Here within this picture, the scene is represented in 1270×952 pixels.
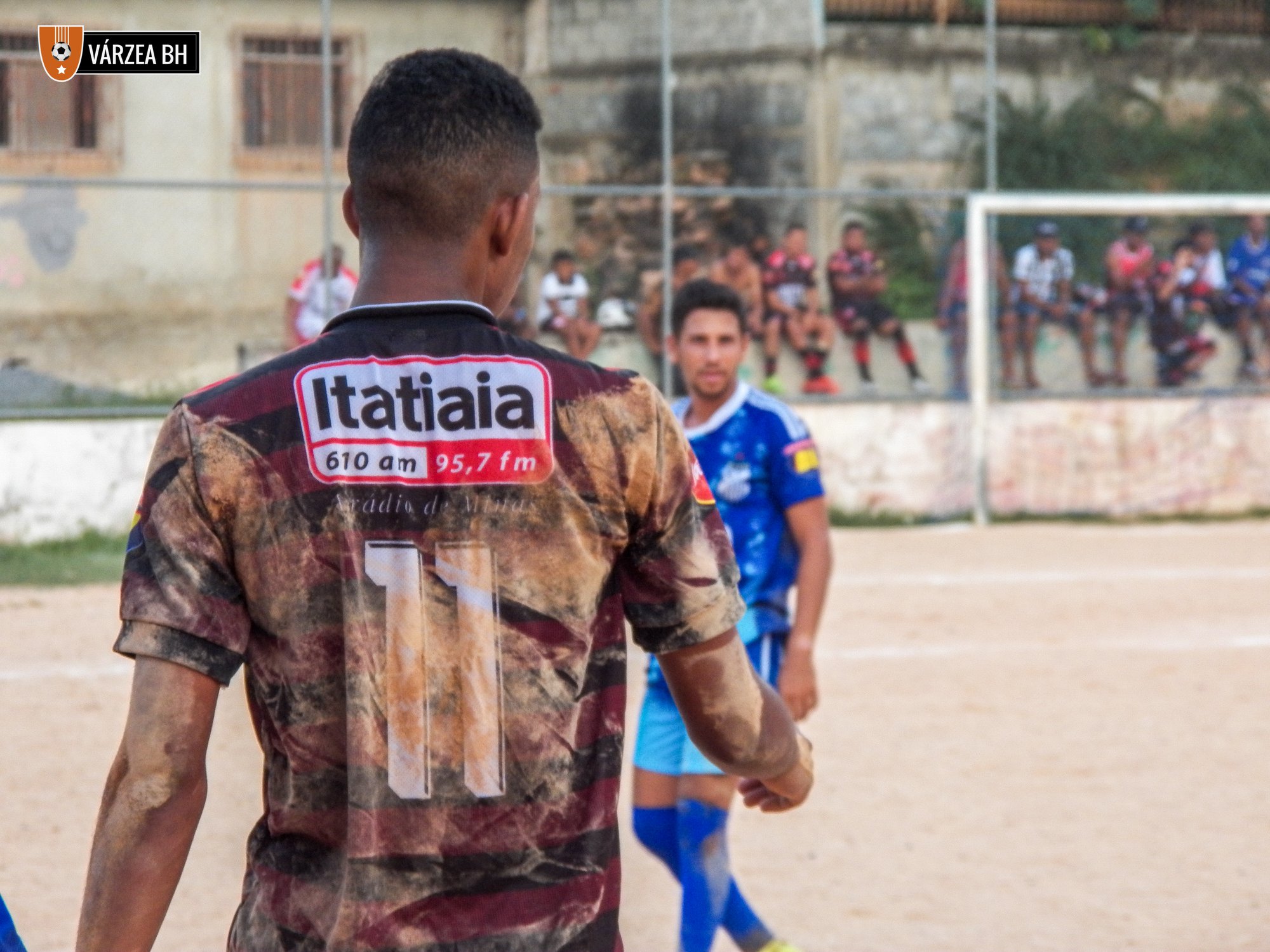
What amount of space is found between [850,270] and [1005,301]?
151 cm

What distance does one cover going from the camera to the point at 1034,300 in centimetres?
1605

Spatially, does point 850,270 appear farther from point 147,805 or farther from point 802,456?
point 147,805

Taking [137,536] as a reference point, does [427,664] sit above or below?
below

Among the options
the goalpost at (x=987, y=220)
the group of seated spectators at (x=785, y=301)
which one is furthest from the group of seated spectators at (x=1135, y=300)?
the group of seated spectators at (x=785, y=301)

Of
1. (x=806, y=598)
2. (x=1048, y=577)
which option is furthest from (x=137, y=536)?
(x=1048, y=577)

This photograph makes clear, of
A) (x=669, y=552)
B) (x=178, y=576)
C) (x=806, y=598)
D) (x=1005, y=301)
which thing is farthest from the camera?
(x=1005, y=301)

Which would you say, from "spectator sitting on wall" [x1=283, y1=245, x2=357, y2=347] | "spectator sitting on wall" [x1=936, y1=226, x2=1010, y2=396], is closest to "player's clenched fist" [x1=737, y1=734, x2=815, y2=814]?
"spectator sitting on wall" [x1=283, y1=245, x2=357, y2=347]

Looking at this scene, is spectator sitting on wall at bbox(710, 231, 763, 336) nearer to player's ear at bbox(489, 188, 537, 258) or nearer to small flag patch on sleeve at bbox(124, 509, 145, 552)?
player's ear at bbox(489, 188, 537, 258)

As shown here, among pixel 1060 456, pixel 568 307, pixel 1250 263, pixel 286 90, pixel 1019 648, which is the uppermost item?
pixel 286 90

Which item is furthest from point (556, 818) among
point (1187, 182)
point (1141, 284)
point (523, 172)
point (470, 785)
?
point (1187, 182)

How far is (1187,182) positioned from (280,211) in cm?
930

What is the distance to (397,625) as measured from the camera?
5.45 feet

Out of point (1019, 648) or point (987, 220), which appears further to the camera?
point (987, 220)

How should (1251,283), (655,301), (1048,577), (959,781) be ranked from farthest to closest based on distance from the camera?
(1251,283) < (655,301) < (1048,577) < (959,781)
